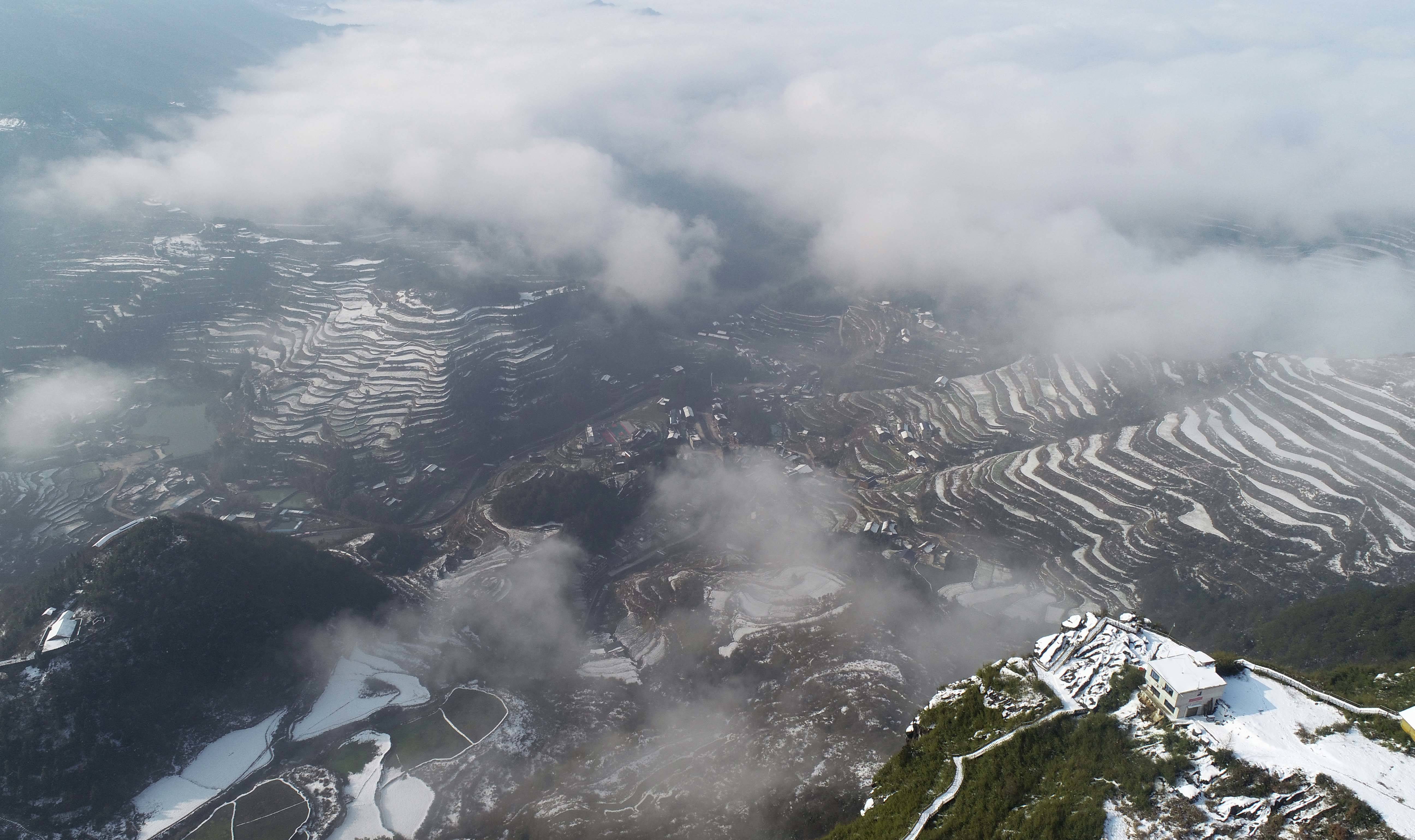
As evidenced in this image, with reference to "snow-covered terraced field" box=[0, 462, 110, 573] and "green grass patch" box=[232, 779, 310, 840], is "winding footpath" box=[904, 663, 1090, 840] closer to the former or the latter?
"green grass patch" box=[232, 779, 310, 840]

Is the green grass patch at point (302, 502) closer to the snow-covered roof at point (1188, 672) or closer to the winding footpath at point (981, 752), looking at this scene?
the winding footpath at point (981, 752)

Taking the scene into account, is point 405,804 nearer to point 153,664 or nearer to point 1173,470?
point 153,664

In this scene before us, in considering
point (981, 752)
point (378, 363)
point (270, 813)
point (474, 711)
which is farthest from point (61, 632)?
point (981, 752)

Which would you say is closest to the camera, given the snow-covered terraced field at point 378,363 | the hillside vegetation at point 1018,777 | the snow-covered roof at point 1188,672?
the hillside vegetation at point 1018,777

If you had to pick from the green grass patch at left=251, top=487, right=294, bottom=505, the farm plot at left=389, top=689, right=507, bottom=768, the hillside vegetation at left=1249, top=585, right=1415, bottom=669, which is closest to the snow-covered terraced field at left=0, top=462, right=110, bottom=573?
the green grass patch at left=251, top=487, right=294, bottom=505

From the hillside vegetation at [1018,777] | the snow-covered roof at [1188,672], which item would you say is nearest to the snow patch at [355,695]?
the hillside vegetation at [1018,777]
